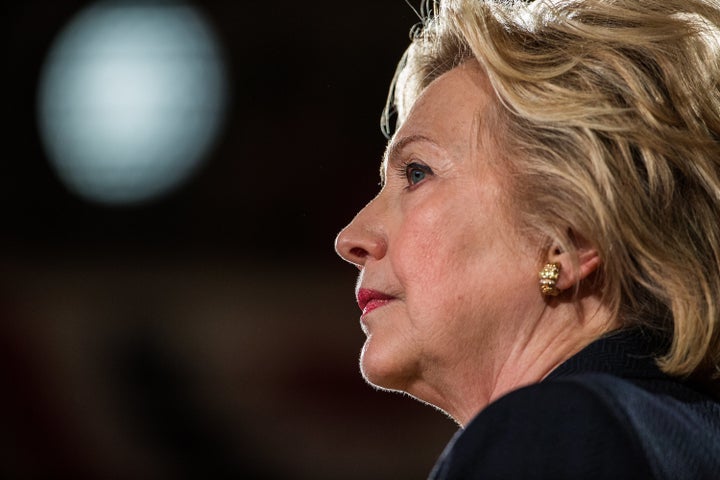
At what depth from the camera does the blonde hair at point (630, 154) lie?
4.47 ft

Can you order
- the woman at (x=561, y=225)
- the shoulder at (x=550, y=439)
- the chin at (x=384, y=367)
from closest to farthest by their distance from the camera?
the shoulder at (x=550, y=439)
the woman at (x=561, y=225)
the chin at (x=384, y=367)

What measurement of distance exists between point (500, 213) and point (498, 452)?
40 cm

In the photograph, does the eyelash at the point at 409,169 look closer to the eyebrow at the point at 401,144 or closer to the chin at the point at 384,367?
the eyebrow at the point at 401,144

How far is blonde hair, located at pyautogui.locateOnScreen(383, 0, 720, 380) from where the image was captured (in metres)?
→ 1.36

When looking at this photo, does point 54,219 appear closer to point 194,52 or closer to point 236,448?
point 194,52

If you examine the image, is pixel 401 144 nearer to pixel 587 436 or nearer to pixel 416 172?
pixel 416 172

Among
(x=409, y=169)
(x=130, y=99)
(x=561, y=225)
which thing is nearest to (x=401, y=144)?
(x=409, y=169)

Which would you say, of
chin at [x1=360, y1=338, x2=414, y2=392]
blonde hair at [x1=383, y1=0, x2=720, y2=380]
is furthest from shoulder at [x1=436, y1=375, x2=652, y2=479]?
chin at [x1=360, y1=338, x2=414, y2=392]

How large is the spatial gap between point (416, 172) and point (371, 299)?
0.20m

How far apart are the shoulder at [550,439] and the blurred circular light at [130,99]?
10.2 feet

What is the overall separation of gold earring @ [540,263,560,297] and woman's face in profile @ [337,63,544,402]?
0.05 feet

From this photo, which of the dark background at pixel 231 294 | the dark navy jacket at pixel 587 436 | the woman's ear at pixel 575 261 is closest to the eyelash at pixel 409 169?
the woman's ear at pixel 575 261

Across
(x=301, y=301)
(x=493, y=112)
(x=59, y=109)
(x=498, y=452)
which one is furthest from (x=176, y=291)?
(x=498, y=452)

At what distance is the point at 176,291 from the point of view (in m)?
Answer: 3.81
